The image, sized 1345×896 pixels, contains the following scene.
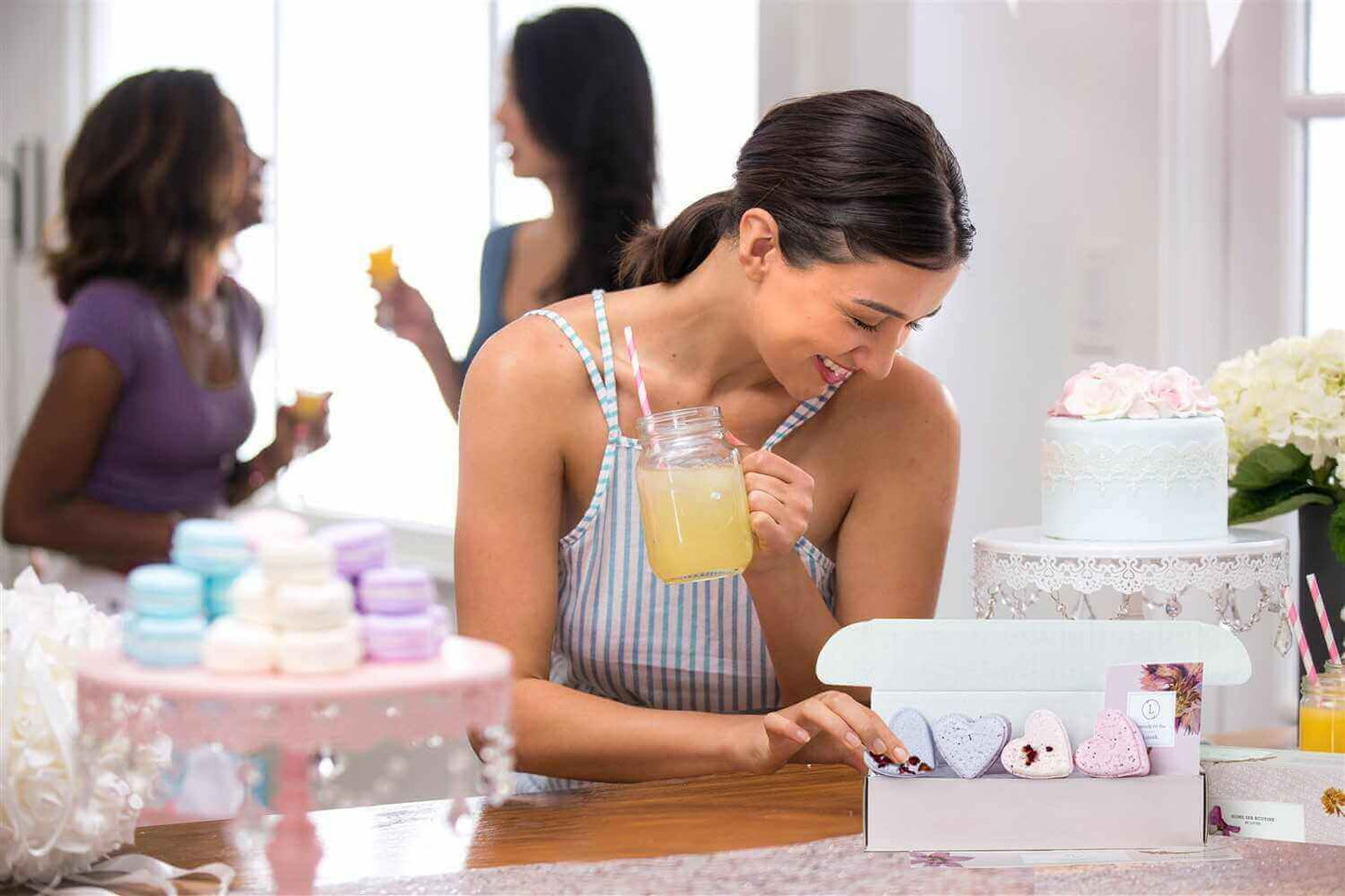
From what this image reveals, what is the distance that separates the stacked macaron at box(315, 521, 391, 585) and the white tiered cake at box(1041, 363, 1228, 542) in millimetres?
879

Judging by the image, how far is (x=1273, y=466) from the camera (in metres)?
1.60

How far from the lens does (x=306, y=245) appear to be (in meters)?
4.12

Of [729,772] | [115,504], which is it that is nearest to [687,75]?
[115,504]

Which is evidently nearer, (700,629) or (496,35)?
(700,629)

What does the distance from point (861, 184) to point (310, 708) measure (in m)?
0.81

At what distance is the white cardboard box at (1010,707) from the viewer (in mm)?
1128

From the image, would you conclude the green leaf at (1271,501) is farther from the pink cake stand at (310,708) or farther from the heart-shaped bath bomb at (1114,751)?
the pink cake stand at (310,708)

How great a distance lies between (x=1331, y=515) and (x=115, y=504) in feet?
6.60

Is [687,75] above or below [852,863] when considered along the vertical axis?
above

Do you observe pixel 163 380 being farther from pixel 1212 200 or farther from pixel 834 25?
pixel 1212 200

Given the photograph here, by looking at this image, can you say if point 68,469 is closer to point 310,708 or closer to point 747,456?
point 747,456

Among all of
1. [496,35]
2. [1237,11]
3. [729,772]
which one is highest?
[496,35]

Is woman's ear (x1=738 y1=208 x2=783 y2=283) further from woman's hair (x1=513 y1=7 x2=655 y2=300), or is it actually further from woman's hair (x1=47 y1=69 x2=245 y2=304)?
woman's hair (x1=47 y1=69 x2=245 y2=304)

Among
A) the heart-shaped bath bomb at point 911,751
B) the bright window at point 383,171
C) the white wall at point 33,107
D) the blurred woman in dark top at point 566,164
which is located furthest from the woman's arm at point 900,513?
the white wall at point 33,107
